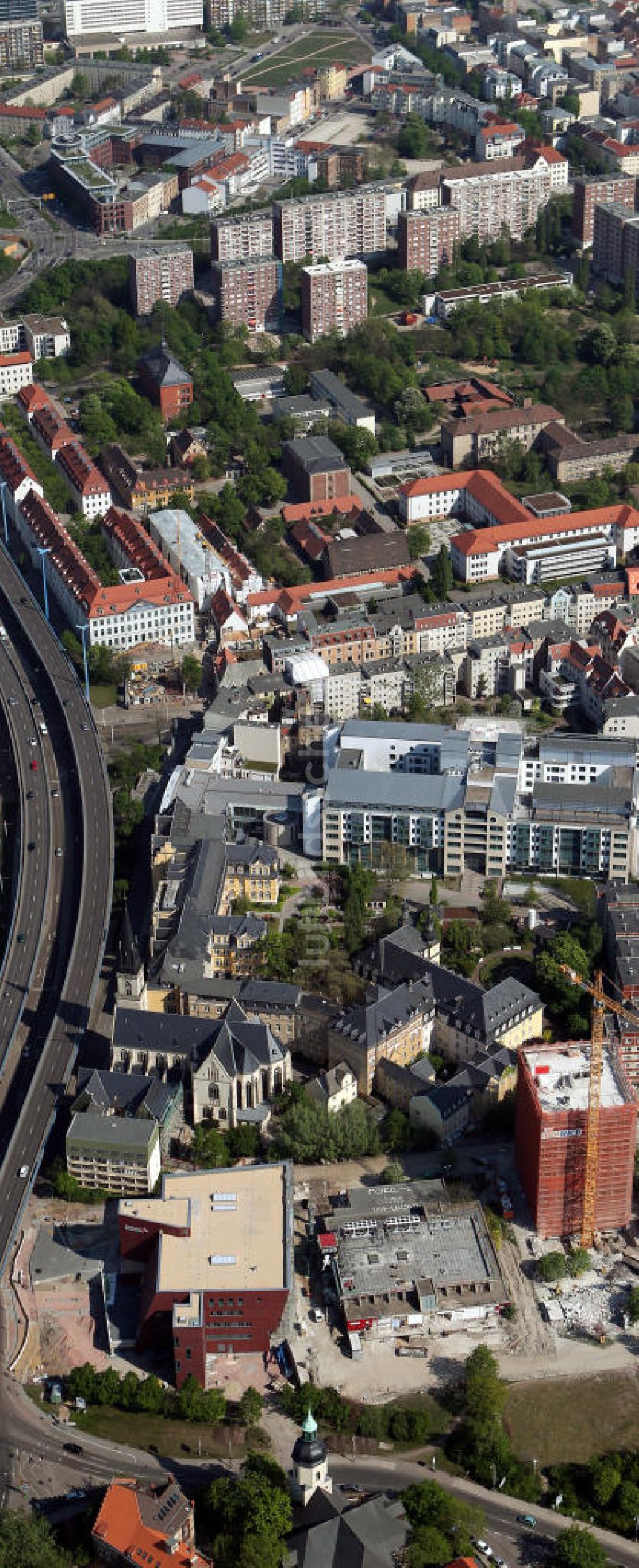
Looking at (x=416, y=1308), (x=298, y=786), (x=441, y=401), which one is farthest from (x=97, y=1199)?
(x=441, y=401)

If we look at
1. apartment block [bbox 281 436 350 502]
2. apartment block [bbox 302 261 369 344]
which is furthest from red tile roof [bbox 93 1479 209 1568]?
apartment block [bbox 302 261 369 344]

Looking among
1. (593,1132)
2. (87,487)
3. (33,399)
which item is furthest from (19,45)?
(593,1132)

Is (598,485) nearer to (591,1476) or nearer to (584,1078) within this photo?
(584,1078)

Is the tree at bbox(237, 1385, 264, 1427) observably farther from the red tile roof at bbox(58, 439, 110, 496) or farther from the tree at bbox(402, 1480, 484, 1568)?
the red tile roof at bbox(58, 439, 110, 496)

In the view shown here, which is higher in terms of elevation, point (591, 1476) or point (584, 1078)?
point (584, 1078)

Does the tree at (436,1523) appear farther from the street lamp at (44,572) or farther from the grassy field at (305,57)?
the grassy field at (305,57)

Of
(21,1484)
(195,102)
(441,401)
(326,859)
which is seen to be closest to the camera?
(21,1484)

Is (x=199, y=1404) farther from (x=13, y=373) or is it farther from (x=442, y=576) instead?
(x=13, y=373)
